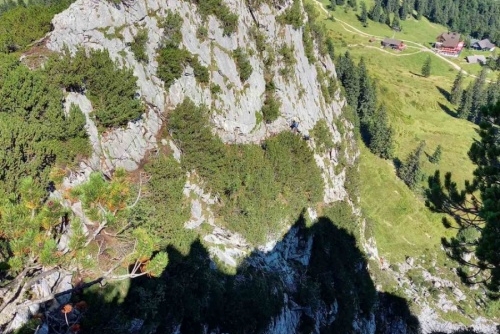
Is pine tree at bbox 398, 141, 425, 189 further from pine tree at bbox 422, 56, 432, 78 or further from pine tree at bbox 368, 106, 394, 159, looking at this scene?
pine tree at bbox 422, 56, 432, 78

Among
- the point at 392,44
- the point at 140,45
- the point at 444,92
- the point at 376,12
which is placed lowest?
the point at 444,92

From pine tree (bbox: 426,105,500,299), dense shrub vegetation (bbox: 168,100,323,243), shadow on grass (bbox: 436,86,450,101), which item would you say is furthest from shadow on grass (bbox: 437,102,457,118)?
pine tree (bbox: 426,105,500,299)

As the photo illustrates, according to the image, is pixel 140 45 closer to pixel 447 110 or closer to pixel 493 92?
pixel 447 110

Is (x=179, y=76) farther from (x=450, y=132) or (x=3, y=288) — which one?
(x=450, y=132)

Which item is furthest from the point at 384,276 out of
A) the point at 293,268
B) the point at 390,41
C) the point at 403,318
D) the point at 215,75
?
the point at 390,41

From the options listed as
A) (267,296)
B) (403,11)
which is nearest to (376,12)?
(403,11)
